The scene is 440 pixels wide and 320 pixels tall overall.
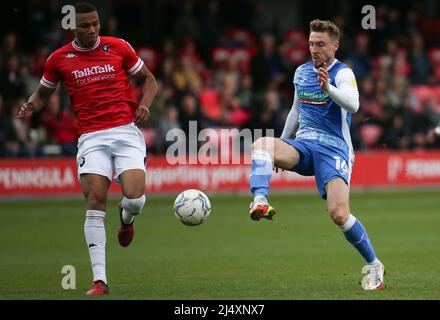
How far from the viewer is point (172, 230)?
1622cm

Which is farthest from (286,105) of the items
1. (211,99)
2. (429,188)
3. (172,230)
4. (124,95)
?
(124,95)

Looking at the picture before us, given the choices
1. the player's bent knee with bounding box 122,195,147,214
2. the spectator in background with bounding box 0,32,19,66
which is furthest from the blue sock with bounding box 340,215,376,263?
the spectator in background with bounding box 0,32,19,66

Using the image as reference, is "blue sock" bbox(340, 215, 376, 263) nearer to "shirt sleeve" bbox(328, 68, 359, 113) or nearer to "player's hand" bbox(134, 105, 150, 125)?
"shirt sleeve" bbox(328, 68, 359, 113)

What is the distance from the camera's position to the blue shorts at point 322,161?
9.50m

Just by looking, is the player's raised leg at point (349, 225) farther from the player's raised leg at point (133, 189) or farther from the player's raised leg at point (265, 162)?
the player's raised leg at point (133, 189)

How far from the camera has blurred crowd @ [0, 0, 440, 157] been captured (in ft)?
67.8

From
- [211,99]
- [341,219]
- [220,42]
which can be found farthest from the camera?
[220,42]

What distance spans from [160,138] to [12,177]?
351cm

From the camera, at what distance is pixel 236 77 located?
24.4 meters

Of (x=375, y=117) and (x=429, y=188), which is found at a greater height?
(x=375, y=117)

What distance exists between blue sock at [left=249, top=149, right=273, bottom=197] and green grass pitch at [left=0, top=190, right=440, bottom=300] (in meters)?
0.92

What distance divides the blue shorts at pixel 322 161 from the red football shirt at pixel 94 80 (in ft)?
5.36

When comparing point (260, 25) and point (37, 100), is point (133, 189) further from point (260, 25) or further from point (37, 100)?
point (260, 25)

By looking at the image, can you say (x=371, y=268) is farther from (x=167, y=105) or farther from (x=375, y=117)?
(x=375, y=117)
